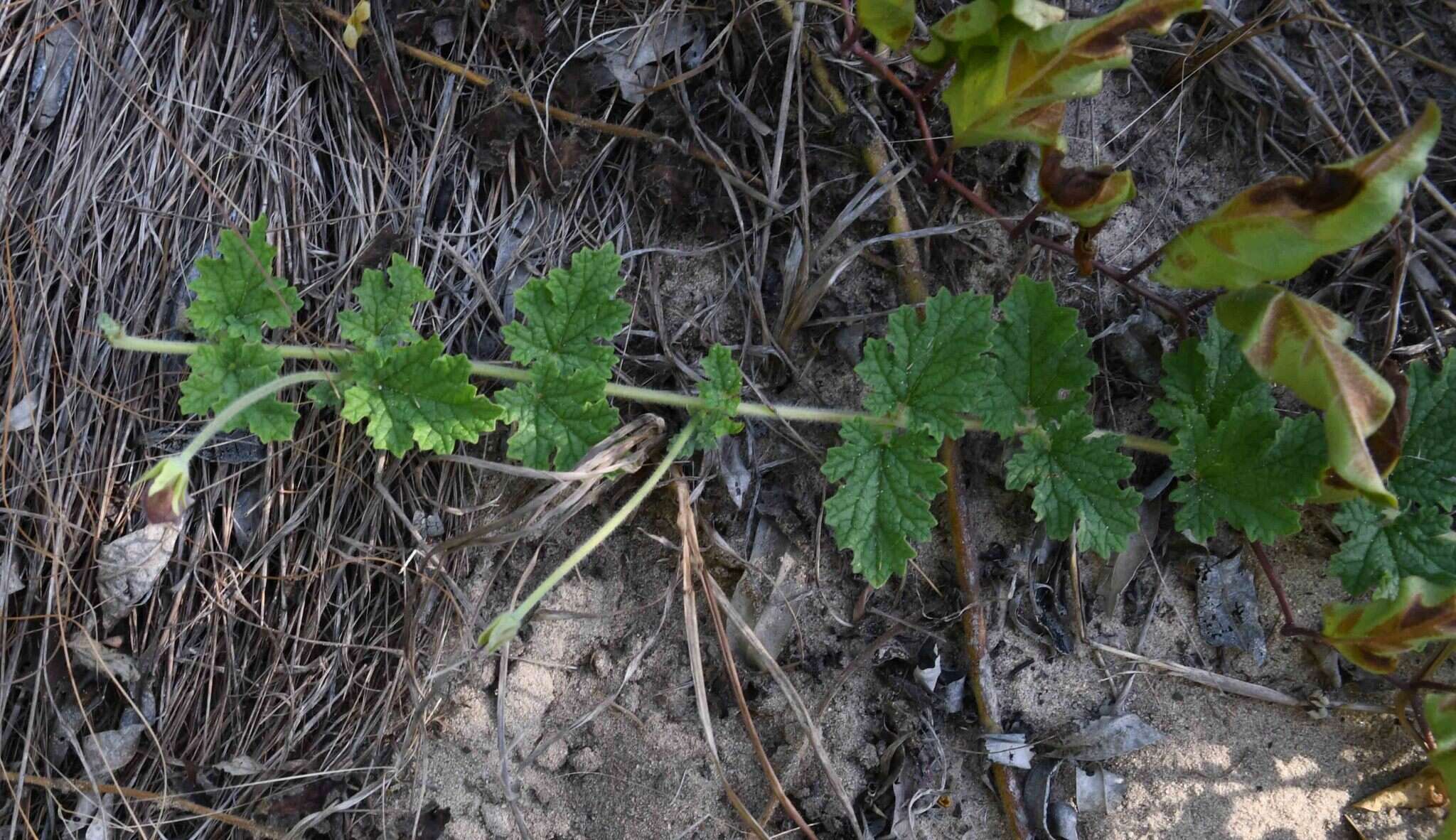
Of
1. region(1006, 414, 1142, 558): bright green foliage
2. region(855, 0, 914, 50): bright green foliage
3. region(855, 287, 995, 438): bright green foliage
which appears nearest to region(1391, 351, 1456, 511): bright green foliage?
region(1006, 414, 1142, 558): bright green foliage

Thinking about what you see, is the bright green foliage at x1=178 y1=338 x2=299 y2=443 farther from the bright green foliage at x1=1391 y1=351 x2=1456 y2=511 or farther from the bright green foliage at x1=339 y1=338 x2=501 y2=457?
the bright green foliage at x1=1391 y1=351 x2=1456 y2=511

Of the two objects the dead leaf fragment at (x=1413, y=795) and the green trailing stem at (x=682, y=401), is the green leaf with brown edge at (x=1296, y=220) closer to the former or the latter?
the green trailing stem at (x=682, y=401)

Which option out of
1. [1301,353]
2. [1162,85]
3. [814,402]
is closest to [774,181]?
[814,402]

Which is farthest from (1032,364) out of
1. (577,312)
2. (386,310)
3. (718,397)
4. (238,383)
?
(238,383)

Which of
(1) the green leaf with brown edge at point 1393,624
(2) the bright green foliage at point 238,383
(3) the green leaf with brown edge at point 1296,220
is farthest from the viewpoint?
(2) the bright green foliage at point 238,383

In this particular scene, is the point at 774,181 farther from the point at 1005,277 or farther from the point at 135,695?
the point at 135,695

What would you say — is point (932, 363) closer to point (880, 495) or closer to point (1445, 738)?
point (880, 495)

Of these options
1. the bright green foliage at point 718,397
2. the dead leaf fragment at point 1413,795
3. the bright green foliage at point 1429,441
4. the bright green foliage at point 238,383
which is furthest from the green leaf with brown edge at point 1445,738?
the bright green foliage at point 238,383
